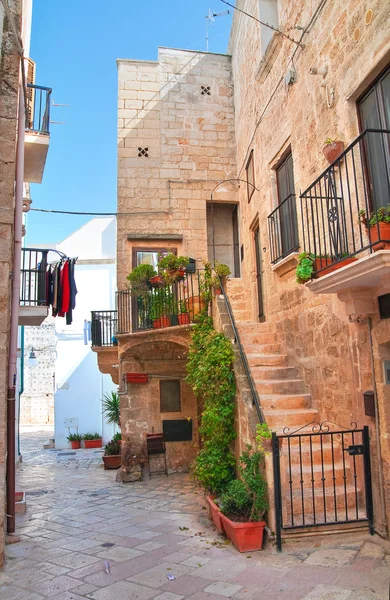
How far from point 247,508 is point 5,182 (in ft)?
15.0

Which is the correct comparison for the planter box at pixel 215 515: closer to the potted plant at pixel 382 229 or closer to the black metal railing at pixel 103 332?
the potted plant at pixel 382 229

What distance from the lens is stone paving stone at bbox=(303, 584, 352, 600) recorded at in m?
3.60

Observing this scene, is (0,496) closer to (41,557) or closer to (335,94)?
(41,557)

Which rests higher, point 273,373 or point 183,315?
point 183,315

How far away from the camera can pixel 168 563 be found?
4.64m

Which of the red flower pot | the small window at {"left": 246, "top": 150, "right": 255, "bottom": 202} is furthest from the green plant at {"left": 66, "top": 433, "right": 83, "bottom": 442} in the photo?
the small window at {"left": 246, "top": 150, "right": 255, "bottom": 202}

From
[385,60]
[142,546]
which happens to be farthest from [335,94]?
[142,546]

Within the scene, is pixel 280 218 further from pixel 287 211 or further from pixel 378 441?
pixel 378 441

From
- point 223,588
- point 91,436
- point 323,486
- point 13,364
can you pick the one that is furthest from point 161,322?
point 91,436

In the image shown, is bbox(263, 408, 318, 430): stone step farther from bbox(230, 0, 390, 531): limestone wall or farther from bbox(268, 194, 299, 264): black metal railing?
bbox(268, 194, 299, 264): black metal railing

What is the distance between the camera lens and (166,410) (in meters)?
11.2

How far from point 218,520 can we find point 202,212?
859 centimetres

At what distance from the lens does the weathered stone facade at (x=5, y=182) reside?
4.85m

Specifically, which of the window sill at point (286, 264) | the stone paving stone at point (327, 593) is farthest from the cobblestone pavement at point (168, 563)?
the window sill at point (286, 264)
